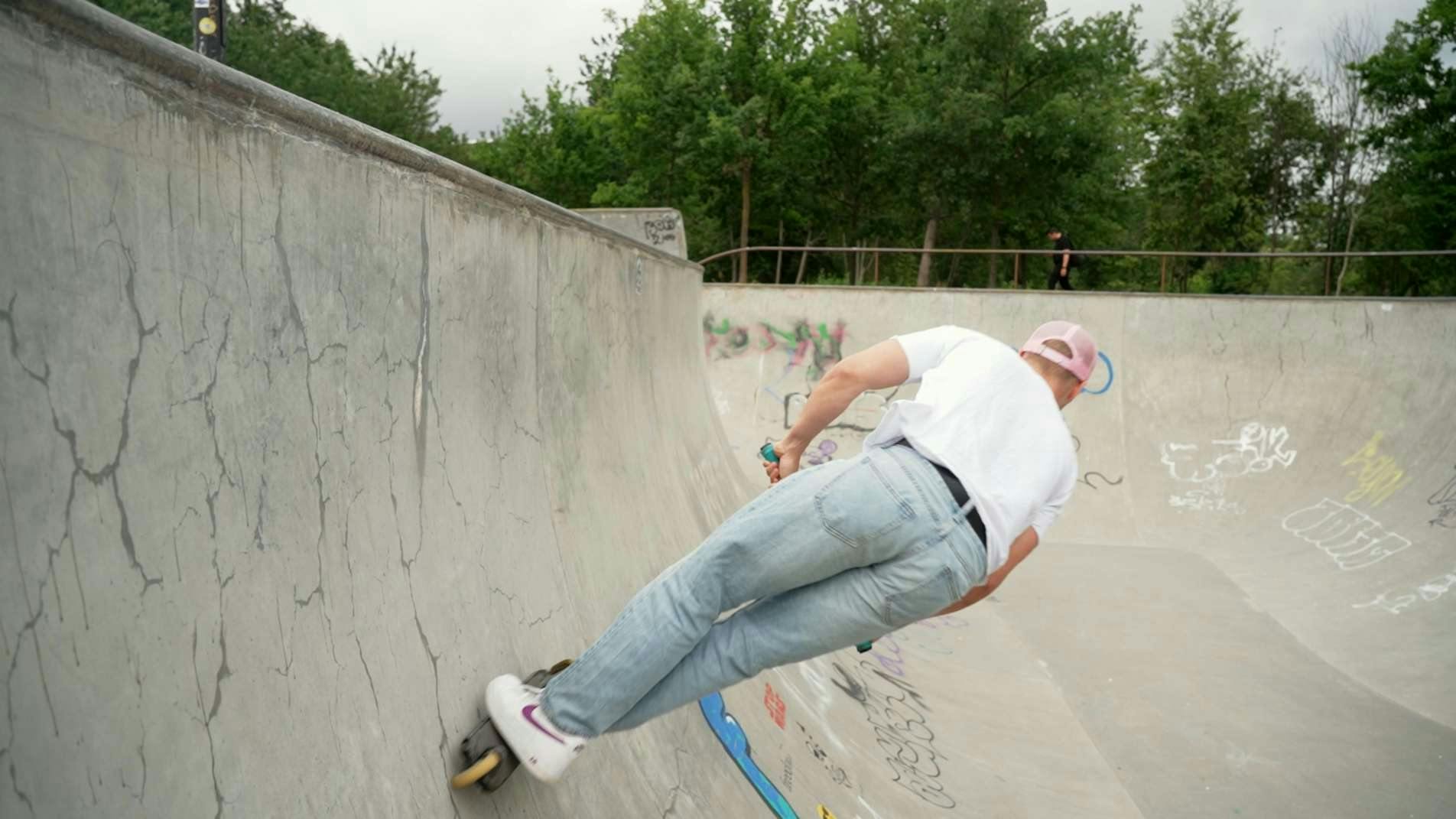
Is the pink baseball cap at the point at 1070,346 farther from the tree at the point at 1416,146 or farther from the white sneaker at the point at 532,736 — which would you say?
the tree at the point at 1416,146

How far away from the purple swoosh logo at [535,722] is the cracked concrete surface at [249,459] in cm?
16

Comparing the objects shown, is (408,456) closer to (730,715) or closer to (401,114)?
(730,715)

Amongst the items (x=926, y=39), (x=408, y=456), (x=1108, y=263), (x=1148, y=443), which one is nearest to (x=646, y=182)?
(x=926, y=39)

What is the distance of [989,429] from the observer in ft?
6.72

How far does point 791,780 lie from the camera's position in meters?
3.35

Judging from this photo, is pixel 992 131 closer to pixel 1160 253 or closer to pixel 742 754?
pixel 1160 253

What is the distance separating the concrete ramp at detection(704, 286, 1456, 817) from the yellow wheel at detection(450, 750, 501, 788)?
4.92 ft

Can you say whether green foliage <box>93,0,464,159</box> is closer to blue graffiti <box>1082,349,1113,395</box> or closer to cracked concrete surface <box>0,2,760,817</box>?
blue graffiti <box>1082,349,1113,395</box>

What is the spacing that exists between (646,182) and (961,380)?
3002 cm

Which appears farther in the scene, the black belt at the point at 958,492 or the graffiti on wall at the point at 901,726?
the graffiti on wall at the point at 901,726

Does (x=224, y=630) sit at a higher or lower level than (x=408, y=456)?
lower

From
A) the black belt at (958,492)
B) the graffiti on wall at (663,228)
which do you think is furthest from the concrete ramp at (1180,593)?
the graffiti on wall at (663,228)

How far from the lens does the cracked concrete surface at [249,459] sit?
45.9 inches

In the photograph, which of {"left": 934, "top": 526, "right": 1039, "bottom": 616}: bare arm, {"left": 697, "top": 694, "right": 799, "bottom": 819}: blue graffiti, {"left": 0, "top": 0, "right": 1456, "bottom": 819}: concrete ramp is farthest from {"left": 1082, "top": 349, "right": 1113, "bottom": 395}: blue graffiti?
{"left": 934, "top": 526, "right": 1039, "bottom": 616}: bare arm
